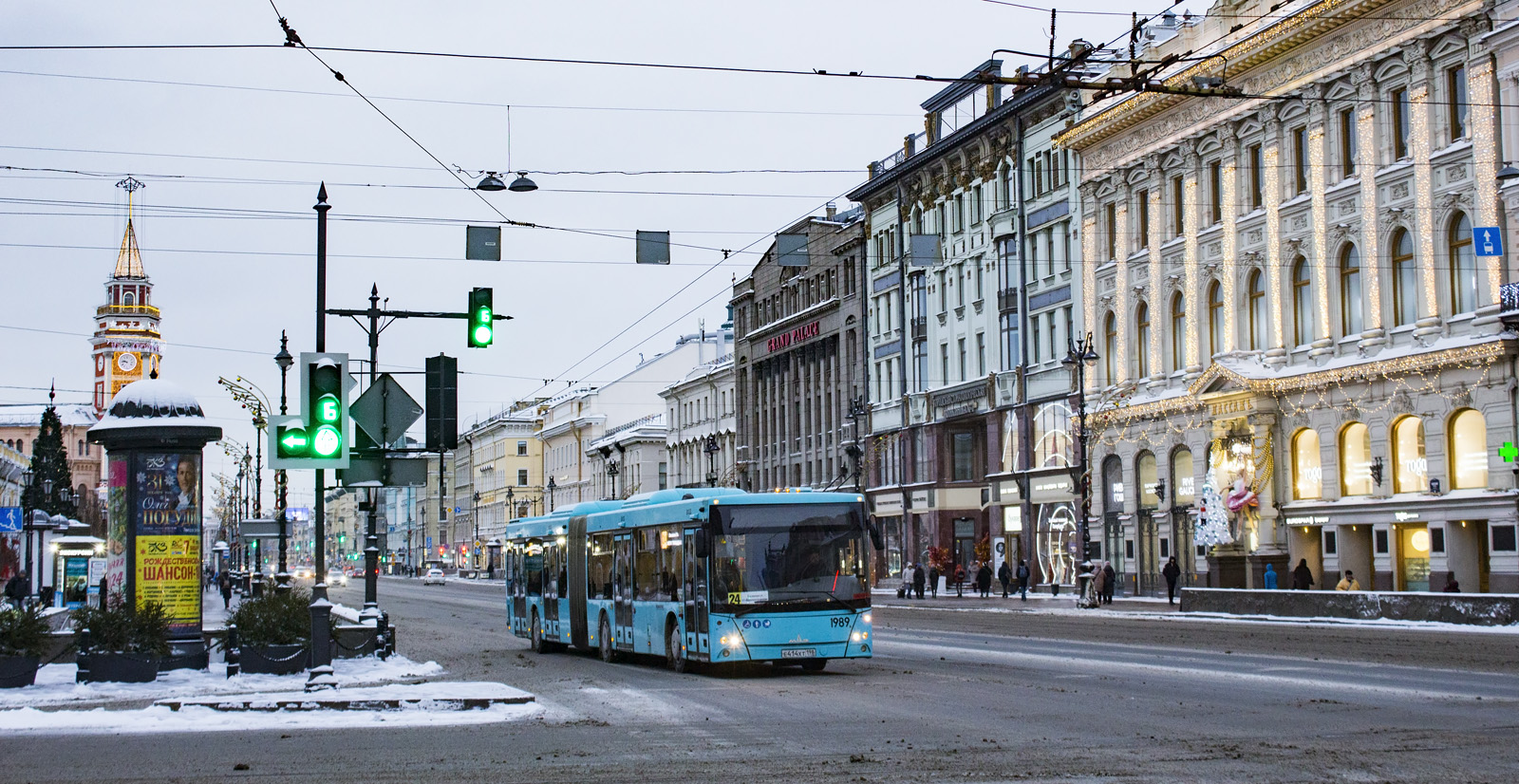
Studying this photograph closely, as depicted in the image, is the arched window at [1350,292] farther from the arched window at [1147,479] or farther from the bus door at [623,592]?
the bus door at [623,592]

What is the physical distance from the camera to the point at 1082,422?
50156 mm

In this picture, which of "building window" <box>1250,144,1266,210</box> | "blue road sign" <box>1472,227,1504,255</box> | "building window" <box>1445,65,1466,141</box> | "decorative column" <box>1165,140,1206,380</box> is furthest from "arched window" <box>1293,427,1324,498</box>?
"building window" <box>1445,65,1466,141</box>

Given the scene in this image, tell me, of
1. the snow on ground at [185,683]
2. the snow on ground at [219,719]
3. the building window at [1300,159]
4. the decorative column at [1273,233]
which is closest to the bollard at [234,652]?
the snow on ground at [185,683]

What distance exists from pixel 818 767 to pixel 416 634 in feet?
98.2

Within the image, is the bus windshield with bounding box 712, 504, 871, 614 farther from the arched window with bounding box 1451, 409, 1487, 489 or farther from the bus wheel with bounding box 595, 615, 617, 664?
the arched window with bounding box 1451, 409, 1487, 489

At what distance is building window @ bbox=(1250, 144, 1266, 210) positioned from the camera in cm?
4972

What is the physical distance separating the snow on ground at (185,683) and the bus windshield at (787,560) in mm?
4493

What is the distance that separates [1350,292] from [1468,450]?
607cm

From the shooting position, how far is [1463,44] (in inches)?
1577

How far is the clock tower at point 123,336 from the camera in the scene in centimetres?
19062

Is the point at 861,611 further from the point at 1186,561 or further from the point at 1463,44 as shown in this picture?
the point at 1186,561

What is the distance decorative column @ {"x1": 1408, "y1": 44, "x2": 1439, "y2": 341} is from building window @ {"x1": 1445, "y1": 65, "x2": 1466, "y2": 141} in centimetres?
66

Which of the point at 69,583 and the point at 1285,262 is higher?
the point at 1285,262

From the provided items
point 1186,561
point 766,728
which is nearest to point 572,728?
point 766,728
